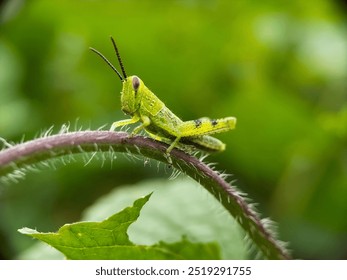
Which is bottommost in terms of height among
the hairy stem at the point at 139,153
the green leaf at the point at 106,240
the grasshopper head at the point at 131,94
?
the green leaf at the point at 106,240

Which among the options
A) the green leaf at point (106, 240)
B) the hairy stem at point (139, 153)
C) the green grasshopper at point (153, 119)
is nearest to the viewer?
the hairy stem at point (139, 153)

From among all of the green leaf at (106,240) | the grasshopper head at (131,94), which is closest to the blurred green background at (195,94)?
the green leaf at (106,240)

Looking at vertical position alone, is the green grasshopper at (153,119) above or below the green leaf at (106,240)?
above

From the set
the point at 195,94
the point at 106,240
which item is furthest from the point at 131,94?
the point at 195,94

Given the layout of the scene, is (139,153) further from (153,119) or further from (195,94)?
(195,94)

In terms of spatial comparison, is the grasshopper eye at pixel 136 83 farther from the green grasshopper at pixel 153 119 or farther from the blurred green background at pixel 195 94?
the blurred green background at pixel 195 94
